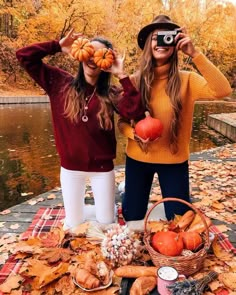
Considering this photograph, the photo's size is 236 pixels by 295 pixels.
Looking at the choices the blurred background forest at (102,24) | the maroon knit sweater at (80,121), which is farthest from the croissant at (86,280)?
the blurred background forest at (102,24)

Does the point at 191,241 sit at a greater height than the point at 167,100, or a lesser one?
lesser

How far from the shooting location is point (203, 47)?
2508cm

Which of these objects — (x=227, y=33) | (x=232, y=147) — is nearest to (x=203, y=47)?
(x=227, y=33)

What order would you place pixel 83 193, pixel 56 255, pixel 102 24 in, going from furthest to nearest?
pixel 102 24 → pixel 83 193 → pixel 56 255

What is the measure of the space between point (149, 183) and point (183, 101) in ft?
2.54

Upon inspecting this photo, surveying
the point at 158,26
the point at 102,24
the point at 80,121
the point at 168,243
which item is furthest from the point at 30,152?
the point at 102,24

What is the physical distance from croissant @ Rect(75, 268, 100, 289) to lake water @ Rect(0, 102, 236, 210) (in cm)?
234

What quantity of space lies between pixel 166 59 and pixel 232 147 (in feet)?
14.8

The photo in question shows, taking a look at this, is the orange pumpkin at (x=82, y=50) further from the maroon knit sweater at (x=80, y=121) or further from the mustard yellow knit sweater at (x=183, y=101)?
the mustard yellow knit sweater at (x=183, y=101)

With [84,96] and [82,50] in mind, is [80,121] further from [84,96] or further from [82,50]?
[82,50]

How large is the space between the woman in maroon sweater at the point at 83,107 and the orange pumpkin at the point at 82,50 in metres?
0.07

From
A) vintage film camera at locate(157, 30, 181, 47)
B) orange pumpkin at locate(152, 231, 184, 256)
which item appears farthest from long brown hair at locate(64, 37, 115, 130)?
orange pumpkin at locate(152, 231, 184, 256)

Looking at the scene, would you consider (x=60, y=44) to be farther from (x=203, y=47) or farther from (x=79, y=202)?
(x=203, y=47)

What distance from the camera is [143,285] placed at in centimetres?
212
